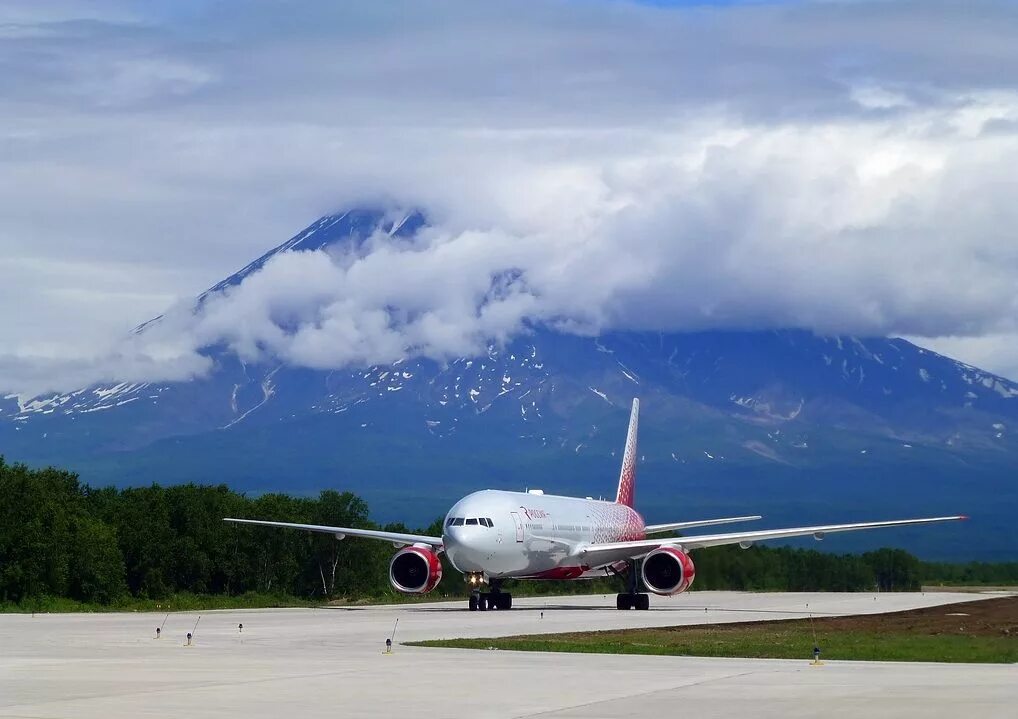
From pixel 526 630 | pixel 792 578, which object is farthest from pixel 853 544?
pixel 526 630

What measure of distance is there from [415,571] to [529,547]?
429cm

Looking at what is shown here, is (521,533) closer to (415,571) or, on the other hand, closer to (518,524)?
(518,524)

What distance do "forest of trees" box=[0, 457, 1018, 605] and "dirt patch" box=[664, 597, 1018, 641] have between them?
2984 centimetres

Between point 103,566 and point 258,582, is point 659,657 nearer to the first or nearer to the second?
point 103,566

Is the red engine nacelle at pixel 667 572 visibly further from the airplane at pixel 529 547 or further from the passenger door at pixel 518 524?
the passenger door at pixel 518 524

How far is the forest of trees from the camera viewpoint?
64.2m

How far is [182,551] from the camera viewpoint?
238ft

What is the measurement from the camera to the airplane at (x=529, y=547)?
57.3 m

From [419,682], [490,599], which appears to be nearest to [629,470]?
[490,599]

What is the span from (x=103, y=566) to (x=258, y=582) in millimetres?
12490

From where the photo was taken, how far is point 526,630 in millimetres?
42906

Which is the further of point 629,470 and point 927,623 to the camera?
point 629,470

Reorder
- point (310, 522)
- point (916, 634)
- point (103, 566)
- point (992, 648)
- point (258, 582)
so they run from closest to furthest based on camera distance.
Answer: point (992, 648) < point (916, 634) < point (103, 566) < point (258, 582) < point (310, 522)

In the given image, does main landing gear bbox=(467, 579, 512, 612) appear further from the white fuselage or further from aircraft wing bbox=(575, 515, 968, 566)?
aircraft wing bbox=(575, 515, 968, 566)
